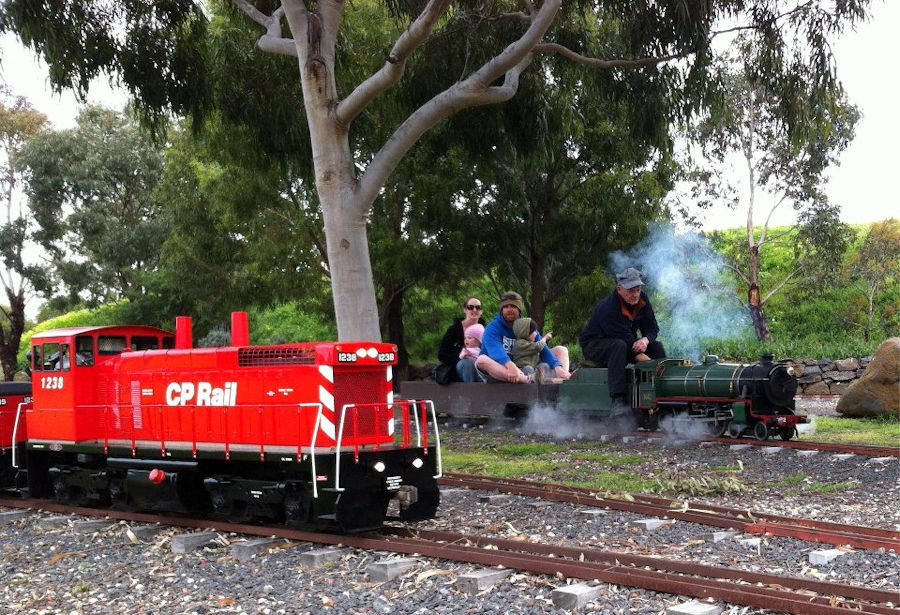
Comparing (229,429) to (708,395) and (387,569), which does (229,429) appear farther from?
(708,395)

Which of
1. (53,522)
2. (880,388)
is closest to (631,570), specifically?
(53,522)

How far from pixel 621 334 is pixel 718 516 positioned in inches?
234

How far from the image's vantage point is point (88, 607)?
236 inches

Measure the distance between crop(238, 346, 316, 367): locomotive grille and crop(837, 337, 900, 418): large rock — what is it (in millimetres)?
10897

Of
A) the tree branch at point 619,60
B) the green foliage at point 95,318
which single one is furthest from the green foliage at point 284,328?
the tree branch at point 619,60

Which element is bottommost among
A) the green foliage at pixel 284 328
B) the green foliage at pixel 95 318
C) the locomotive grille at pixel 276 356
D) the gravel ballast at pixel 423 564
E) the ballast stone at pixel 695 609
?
the gravel ballast at pixel 423 564

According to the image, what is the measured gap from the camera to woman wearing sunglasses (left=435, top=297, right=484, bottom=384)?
52.7 feet

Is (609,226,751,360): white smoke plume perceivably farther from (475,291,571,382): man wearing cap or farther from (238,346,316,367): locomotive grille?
(238,346,316,367): locomotive grille

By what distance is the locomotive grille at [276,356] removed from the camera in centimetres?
789

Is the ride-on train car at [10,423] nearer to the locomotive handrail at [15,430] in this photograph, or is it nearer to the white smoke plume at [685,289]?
the locomotive handrail at [15,430]

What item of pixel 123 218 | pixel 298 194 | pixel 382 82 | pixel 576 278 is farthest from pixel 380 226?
pixel 123 218

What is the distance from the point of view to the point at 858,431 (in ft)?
44.5

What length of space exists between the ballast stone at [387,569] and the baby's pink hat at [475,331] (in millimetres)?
9917

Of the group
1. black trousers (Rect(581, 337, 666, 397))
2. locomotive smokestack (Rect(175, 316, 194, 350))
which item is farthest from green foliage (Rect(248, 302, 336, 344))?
locomotive smokestack (Rect(175, 316, 194, 350))
